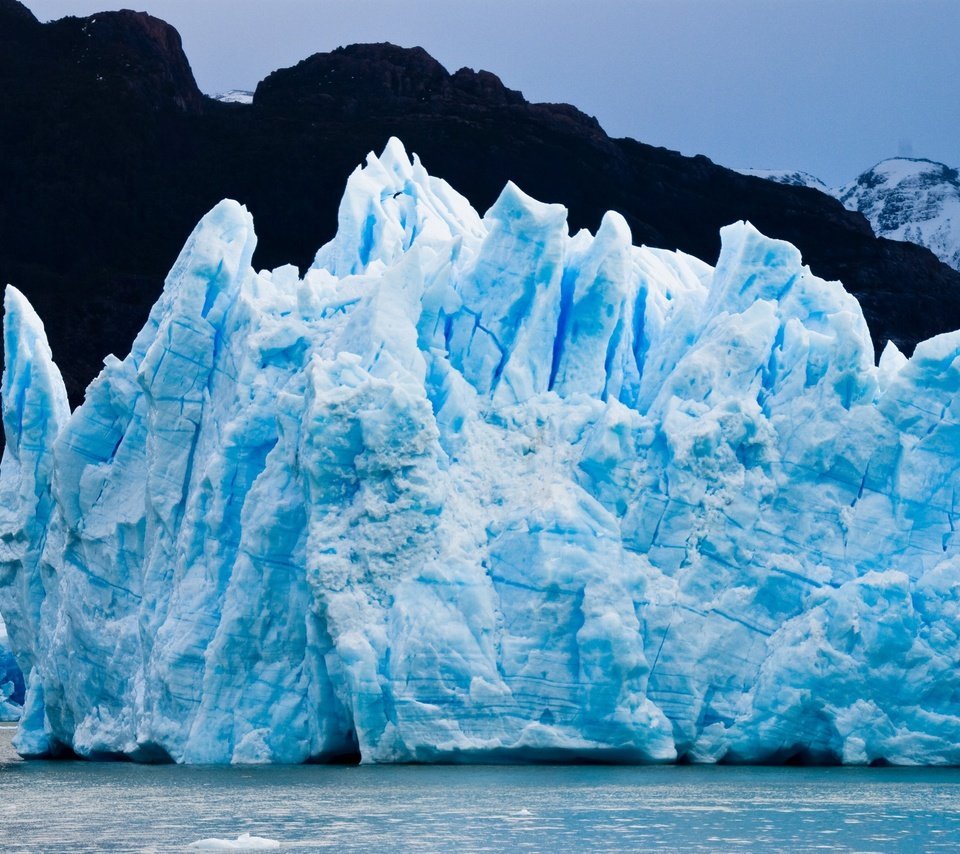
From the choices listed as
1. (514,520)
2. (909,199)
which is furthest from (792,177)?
(514,520)

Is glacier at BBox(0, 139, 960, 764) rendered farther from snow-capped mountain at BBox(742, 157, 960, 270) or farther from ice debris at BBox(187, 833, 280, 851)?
snow-capped mountain at BBox(742, 157, 960, 270)

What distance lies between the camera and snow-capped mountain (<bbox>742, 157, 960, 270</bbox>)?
92.8 meters

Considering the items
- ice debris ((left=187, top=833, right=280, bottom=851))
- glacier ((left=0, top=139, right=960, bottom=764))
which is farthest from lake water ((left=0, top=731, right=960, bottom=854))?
glacier ((left=0, top=139, right=960, bottom=764))

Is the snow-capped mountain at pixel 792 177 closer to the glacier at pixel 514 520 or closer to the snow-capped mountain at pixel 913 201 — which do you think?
the snow-capped mountain at pixel 913 201

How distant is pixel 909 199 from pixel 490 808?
274ft

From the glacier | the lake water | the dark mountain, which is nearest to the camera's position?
the lake water

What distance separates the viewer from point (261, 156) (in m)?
63.9

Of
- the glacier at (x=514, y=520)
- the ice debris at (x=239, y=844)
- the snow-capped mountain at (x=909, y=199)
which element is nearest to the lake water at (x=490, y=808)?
the ice debris at (x=239, y=844)

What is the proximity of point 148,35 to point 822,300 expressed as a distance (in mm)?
41001

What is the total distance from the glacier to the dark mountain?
3377 cm

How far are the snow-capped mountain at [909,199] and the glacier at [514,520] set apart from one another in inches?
2462

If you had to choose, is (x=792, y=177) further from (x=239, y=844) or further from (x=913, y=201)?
(x=239, y=844)

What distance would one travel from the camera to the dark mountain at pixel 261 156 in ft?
205

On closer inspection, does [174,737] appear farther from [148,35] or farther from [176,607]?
[148,35]
